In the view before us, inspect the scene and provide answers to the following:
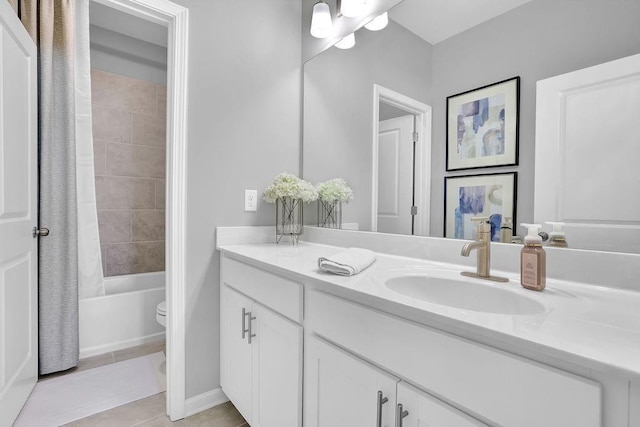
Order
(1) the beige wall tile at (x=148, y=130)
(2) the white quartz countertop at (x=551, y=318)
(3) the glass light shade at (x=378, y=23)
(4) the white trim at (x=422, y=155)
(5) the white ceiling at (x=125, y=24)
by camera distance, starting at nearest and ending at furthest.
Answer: (2) the white quartz countertop at (x=551, y=318) < (4) the white trim at (x=422, y=155) < (3) the glass light shade at (x=378, y=23) < (5) the white ceiling at (x=125, y=24) < (1) the beige wall tile at (x=148, y=130)

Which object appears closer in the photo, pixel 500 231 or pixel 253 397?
pixel 500 231

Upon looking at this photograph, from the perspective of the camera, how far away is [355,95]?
1613 millimetres

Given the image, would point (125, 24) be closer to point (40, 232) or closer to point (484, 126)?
point (40, 232)

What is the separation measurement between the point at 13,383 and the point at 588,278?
7.50 ft

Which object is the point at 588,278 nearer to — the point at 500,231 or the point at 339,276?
the point at 500,231

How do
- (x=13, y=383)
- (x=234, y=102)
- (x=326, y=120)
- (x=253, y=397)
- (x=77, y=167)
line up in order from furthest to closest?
(x=77, y=167)
(x=326, y=120)
(x=234, y=102)
(x=13, y=383)
(x=253, y=397)

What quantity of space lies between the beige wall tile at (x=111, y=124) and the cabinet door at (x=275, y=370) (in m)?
2.35

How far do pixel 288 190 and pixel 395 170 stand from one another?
1.83ft

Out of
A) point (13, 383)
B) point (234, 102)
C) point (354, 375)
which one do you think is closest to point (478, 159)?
point (354, 375)

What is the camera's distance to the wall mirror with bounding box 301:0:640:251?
90cm

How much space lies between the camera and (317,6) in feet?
5.56

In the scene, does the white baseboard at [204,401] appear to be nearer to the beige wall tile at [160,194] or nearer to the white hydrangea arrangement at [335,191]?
the white hydrangea arrangement at [335,191]

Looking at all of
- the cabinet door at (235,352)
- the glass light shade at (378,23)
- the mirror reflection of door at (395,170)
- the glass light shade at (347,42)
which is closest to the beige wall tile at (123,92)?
the glass light shade at (347,42)

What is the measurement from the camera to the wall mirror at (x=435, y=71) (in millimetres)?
895
